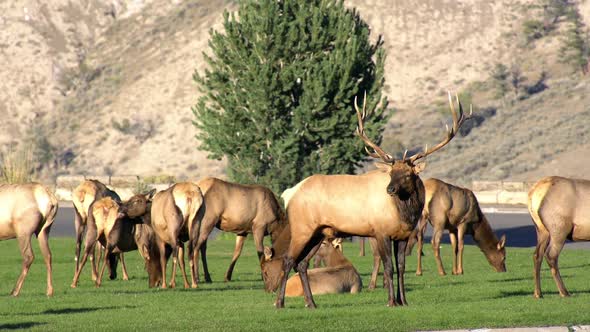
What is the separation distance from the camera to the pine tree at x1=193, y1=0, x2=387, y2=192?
126ft

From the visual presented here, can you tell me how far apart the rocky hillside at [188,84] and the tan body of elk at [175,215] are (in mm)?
49734

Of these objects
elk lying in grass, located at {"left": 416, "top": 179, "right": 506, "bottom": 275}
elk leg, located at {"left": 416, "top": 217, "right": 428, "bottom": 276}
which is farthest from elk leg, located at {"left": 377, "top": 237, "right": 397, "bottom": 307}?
elk lying in grass, located at {"left": 416, "top": 179, "right": 506, "bottom": 275}

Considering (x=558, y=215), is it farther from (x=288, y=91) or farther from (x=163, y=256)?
(x=288, y=91)

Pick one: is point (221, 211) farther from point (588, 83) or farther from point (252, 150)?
point (588, 83)

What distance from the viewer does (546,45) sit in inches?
3625

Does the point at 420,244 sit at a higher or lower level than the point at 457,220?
lower

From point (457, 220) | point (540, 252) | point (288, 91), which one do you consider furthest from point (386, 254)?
point (288, 91)

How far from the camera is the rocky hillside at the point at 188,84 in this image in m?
77.9

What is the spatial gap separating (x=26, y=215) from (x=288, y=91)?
70.4 feet

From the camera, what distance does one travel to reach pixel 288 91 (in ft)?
131

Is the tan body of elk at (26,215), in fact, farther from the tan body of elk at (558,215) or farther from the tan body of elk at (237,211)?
the tan body of elk at (558,215)

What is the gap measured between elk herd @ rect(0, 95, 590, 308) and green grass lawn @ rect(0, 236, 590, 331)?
0.50 metres

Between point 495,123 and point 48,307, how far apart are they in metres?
66.2

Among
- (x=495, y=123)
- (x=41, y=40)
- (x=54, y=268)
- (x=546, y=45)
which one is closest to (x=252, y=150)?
(x=54, y=268)
